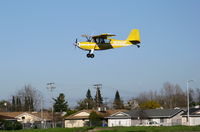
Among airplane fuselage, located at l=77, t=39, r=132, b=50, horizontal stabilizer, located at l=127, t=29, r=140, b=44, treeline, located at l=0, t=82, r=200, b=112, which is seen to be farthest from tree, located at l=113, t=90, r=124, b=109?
airplane fuselage, located at l=77, t=39, r=132, b=50

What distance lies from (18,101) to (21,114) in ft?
165

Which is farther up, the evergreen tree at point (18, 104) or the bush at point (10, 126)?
the evergreen tree at point (18, 104)

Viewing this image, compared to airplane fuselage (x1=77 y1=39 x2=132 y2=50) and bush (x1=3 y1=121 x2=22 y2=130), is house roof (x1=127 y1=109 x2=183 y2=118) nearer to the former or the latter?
bush (x1=3 y1=121 x2=22 y2=130)

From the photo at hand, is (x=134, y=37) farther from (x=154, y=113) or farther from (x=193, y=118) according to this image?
(x=154, y=113)

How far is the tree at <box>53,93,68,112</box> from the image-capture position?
461 feet

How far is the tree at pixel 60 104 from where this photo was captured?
140500mm

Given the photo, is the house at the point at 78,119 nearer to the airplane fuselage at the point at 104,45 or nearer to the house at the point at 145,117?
the house at the point at 145,117

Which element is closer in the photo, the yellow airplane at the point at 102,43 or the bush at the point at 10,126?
the yellow airplane at the point at 102,43

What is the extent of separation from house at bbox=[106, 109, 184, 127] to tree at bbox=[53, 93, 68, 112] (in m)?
49.6

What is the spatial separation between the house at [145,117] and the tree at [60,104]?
49.6 m

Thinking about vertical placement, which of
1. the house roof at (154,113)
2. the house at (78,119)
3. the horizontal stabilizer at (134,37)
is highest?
the horizontal stabilizer at (134,37)

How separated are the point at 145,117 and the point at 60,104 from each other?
56.2 m

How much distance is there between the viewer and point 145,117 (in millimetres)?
89750

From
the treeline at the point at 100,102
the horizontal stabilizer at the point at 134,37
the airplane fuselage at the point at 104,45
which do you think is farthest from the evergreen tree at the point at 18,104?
the airplane fuselage at the point at 104,45
